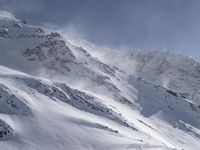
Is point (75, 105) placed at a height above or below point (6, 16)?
below

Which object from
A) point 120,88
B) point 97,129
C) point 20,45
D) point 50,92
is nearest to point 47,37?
point 20,45

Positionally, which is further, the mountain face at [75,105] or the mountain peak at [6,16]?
the mountain peak at [6,16]

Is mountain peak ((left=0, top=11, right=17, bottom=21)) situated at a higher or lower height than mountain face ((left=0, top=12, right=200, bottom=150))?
higher

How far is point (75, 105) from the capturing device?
81.6 meters

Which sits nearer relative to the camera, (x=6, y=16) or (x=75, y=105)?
(x=75, y=105)

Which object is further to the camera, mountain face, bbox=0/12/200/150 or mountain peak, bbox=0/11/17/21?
mountain peak, bbox=0/11/17/21

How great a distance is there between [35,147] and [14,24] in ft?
298

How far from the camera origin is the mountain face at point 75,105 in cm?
6550

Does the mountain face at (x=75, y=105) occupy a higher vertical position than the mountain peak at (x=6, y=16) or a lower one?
lower

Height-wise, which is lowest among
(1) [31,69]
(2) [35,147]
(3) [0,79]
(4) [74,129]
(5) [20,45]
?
(2) [35,147]

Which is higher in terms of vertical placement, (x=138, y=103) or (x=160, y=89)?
(x=160, y=89)

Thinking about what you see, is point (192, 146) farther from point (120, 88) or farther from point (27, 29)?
point (27, 29)

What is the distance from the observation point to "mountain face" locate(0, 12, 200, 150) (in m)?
65.5

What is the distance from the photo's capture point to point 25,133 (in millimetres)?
63812
